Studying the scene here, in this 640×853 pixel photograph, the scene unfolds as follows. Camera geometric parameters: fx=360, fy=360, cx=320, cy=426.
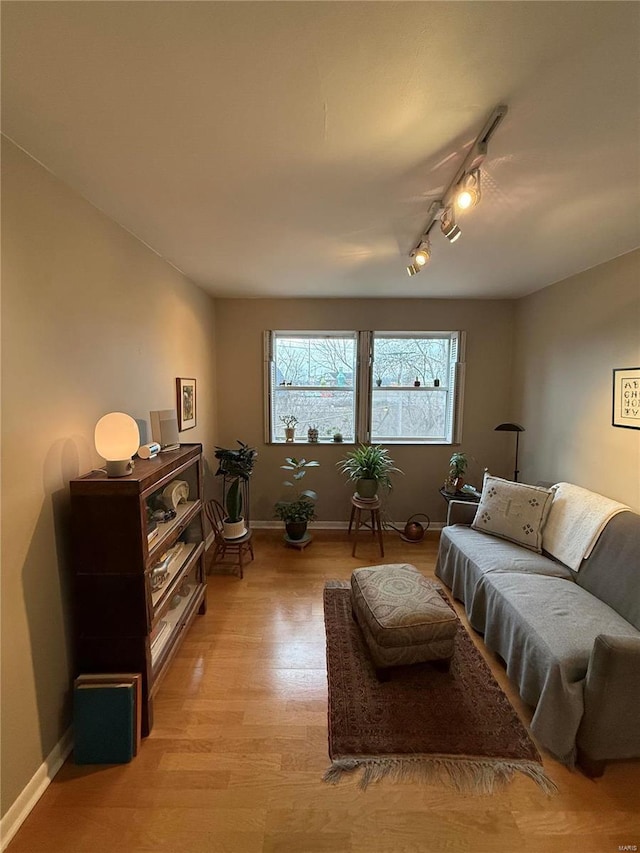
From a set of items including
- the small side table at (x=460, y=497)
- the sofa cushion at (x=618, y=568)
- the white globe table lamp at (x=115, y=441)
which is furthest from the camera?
the small side table at (x=460, y=497)

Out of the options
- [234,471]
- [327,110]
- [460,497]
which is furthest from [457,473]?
[327,110]

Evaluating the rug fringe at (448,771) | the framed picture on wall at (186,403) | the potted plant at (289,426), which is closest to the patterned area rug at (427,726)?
the rug fringe at (448,771)

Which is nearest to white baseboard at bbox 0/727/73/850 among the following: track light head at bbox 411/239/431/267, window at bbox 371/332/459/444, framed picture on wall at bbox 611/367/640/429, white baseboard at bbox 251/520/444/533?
white baseboard at bbox 251/520/444/533

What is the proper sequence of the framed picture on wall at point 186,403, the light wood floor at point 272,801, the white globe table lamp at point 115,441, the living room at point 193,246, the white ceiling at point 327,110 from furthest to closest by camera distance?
1. the framed picture on wall at point 186,403
2. the white globe table lamp at point 115,441
3. the light wood floor at point 272,801
4. the living room at point 193,246
5. the white ceiling at point 327,110

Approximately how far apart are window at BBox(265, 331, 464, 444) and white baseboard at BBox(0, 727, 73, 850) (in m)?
2.75

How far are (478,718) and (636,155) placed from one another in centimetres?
249

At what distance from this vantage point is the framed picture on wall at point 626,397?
2.25 m

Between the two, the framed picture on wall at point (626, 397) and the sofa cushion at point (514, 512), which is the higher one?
the framed picture on wall at point (626, 397)

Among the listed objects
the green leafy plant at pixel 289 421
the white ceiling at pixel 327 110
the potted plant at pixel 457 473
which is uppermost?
the white ceiling at pixel 327 110

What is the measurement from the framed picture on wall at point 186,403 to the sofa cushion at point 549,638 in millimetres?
2466

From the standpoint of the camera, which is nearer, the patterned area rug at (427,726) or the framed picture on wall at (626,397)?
the patterned area rug at (427,726)

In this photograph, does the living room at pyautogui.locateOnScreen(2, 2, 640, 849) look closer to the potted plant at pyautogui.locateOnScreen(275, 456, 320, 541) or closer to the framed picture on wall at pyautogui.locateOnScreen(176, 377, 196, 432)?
the framed picture on wall at pyautogui.locateOnScreen(176, 377, 196, 432)

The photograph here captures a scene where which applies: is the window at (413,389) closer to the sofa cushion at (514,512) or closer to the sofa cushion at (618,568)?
the sofa cushion at (514,512)

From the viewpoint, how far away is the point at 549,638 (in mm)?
1688
